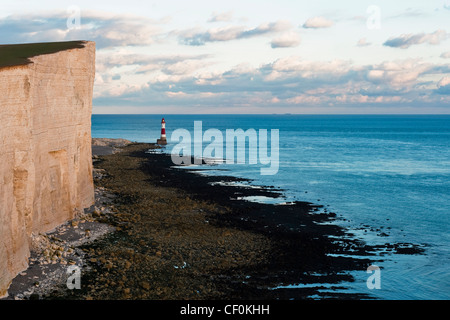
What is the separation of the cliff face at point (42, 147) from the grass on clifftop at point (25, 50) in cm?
41

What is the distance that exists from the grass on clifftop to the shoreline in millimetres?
6751

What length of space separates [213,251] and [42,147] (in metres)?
7.57

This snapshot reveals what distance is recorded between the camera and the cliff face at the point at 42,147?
13555mm

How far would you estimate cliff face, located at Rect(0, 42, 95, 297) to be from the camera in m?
13.6

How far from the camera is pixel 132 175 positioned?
1500 inches
